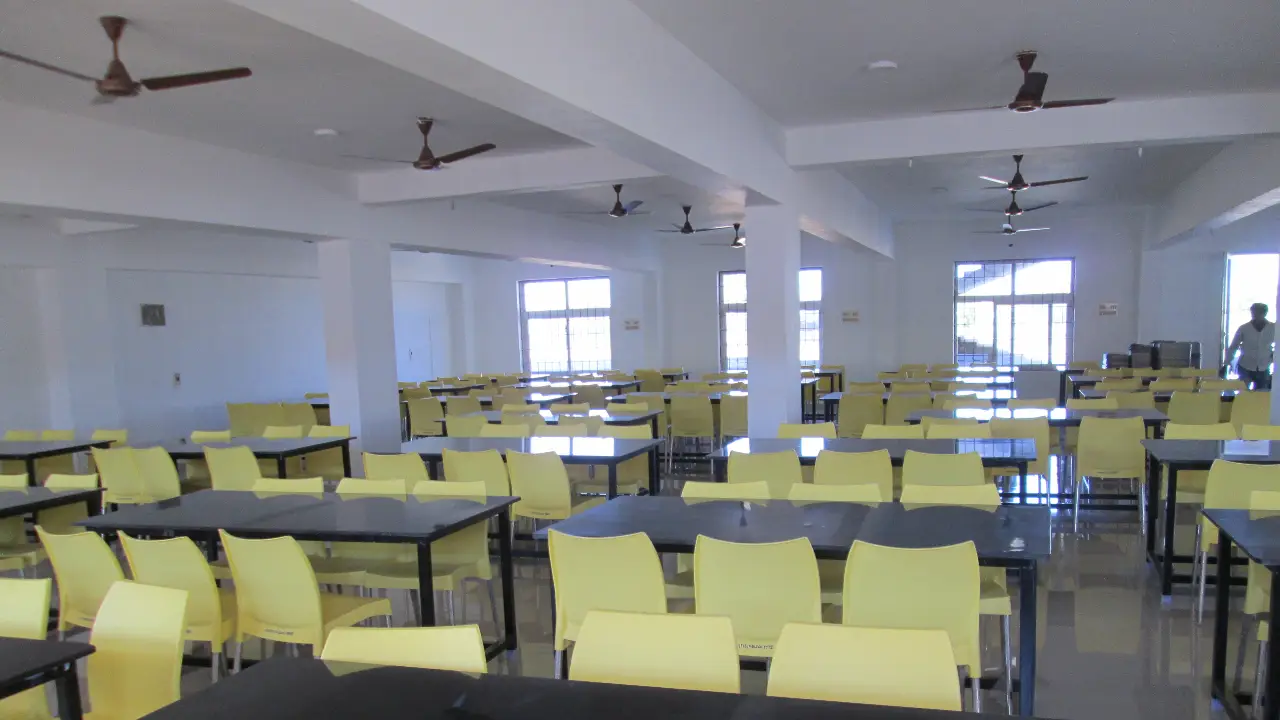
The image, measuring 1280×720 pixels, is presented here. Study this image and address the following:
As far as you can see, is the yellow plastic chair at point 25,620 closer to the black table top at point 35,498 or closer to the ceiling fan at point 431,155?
the black table top at point 35,498

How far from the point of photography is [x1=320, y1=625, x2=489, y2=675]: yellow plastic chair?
1866 mm

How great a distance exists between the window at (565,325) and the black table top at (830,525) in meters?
12.4

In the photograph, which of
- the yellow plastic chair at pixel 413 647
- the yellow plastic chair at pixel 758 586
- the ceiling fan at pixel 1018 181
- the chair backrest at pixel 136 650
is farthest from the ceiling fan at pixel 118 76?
the ceiling fan at pixel 1018 181

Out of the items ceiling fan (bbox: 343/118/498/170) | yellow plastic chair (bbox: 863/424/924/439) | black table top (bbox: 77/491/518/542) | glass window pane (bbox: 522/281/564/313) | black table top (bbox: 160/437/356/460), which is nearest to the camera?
black table top (bbox: 77/491/518/542)

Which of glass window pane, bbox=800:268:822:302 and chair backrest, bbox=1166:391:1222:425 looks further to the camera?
glass window pane, bbox=800:268:822:302

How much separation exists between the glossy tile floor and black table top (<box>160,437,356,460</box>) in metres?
1.62

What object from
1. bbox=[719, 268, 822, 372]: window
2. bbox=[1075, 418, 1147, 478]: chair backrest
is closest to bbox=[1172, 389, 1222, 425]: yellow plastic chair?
bbox=[1075, 418, 1147, 478]: chair backrest

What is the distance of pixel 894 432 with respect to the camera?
5.41 m

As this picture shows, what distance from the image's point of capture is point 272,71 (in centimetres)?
473

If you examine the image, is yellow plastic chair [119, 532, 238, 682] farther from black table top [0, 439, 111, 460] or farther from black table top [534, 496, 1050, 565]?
black table top [0, 439, 111, 460]

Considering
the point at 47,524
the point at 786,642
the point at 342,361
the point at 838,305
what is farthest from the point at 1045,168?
the point at 47,524

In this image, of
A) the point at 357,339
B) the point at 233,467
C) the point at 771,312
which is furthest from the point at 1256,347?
the point at 233,467

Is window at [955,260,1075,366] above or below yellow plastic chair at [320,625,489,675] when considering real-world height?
above

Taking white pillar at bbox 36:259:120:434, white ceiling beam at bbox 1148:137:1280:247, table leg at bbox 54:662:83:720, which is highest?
white ceiling beam at bbox 1148:137:1280:247
